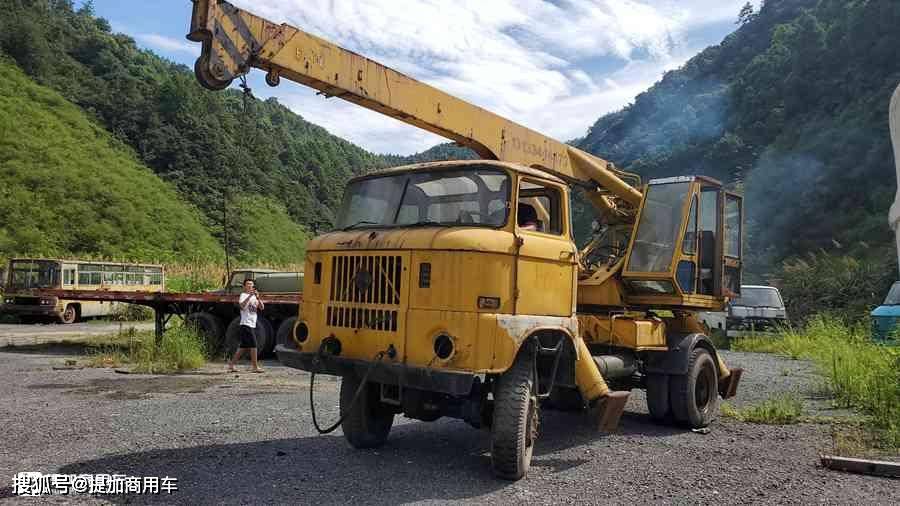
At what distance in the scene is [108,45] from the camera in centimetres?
7131

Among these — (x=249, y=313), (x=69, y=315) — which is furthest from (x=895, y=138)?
(x=69, y=315)

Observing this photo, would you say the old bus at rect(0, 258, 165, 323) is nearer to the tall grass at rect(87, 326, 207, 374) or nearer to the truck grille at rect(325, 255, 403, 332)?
the tall grass at rect(87, 326, 207, 374)

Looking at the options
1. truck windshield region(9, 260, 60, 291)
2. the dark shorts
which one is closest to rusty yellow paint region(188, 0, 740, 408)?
the dark shorts

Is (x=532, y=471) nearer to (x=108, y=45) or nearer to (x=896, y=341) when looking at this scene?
(x=896, y=341)

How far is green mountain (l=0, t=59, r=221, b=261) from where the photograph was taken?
130 ft

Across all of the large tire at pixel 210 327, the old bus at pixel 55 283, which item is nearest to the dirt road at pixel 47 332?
the old bus at pixel 55 283

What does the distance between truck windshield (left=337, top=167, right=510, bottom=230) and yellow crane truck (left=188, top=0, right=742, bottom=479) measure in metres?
0.01

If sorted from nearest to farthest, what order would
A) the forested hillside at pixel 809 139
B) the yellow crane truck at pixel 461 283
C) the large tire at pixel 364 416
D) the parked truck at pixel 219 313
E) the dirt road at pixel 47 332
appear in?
the yellow crane truck at pixel 461 283
the large tire at pixel 364 416
the parked truck at pixel 219 313
the dirt road at pixel 47 332
the forested hillside at pixel 809 139

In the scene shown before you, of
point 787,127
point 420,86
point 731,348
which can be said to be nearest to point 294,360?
point 420,86

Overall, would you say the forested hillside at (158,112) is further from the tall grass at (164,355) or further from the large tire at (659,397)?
the large tire at (659,397)

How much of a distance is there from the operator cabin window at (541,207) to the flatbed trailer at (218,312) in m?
8.46

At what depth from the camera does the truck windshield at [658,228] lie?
25.1ft

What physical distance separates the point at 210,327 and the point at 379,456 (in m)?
9.41

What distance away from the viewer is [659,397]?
7551mm
